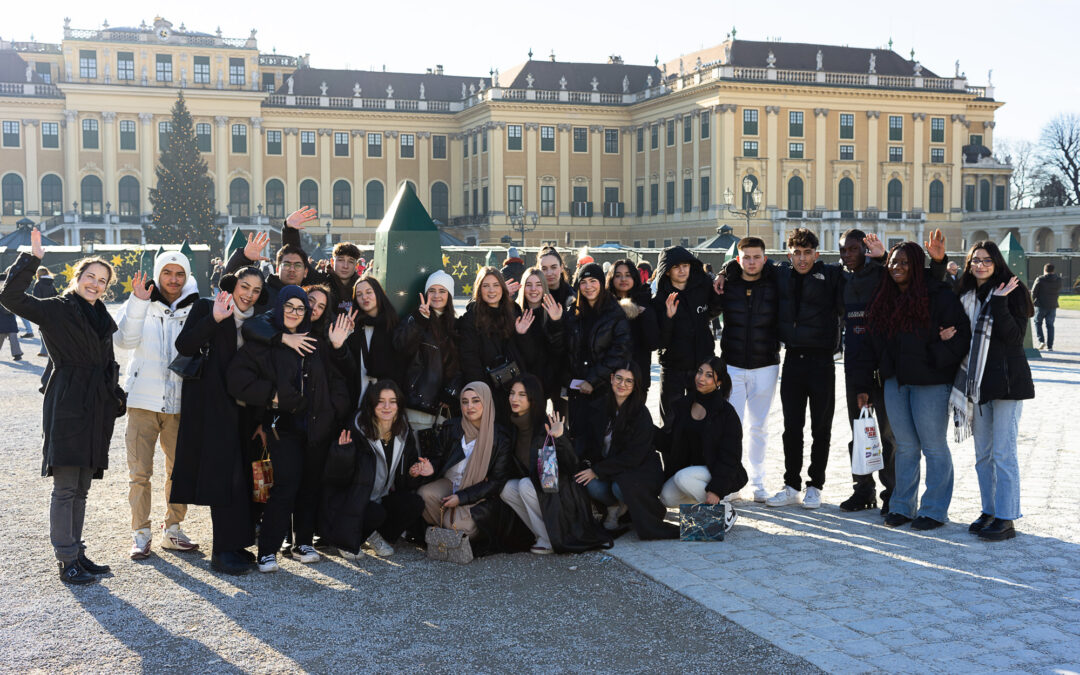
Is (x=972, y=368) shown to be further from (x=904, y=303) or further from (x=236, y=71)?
(x=236, y=71)

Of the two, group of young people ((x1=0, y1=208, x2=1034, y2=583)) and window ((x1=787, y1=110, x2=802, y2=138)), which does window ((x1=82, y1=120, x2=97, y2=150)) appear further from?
group of young people ((x1=0, y1=208, x2=1034, y2=583))

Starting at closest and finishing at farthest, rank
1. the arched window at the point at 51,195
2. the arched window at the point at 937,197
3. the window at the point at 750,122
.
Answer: the window at the point at 750,122, the arched window at the point at 937,197, the arched window at the point at 51,195

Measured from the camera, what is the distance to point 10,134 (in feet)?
222

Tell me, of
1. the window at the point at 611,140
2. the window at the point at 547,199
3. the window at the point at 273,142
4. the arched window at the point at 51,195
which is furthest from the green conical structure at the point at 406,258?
the window at the point at 273,142

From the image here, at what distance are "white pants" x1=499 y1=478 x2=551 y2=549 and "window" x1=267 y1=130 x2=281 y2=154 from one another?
2665 inches

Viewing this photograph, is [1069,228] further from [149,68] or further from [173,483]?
[173,483]

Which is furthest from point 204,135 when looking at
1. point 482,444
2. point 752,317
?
point 482,444

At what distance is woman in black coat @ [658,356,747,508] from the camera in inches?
280

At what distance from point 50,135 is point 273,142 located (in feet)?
42.6

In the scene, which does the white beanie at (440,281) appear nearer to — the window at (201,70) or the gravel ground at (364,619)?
the gravel ground at (364,619)

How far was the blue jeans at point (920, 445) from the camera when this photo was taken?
23.3ft

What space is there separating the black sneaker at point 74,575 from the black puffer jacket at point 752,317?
436cm

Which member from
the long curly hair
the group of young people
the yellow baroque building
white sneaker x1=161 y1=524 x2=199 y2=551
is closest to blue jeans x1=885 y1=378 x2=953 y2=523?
the group of young people

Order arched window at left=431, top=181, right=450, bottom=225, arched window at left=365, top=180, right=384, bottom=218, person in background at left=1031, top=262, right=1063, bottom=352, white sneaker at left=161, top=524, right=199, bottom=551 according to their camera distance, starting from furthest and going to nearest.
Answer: arched window at left=431, top=181, right=450, bottom=225, arched window at left=365, top=180, right=384, bottom=218, person in background at left=1031, top=262, right=1063, bottom=352, white sneaker at left=161, top=524, right=199, bottom=551
